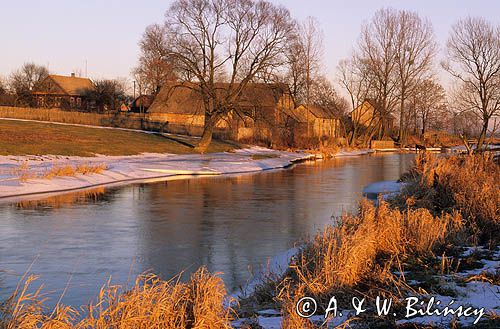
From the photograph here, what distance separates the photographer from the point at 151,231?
1506 centimetres

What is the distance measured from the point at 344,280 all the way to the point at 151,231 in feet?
24.8

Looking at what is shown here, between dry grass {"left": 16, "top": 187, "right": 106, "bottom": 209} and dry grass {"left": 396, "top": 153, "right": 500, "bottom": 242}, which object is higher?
dry grass {"left": 396, "top": 153, "right": 500, "bottom": 242}

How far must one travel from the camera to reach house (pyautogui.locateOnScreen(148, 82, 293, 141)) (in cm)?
5556

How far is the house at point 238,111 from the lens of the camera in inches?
2188

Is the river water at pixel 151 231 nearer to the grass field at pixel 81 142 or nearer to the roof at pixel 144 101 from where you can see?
the grass field at pixel 81 142

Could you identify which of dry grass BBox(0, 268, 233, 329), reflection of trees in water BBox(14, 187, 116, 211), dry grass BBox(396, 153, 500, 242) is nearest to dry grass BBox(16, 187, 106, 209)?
reflection of trees in water BBox(14, 187, 116, 211)

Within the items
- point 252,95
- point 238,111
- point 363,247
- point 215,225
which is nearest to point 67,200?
point 215,225

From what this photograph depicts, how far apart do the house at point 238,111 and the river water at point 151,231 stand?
2965 cm

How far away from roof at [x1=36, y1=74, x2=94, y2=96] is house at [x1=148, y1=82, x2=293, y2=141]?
3044cm

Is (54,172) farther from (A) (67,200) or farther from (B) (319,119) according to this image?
(B) (319,119)

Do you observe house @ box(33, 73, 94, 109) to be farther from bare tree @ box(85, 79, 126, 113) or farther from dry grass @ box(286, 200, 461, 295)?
dry grass @ box(286, 200, 461, 295)

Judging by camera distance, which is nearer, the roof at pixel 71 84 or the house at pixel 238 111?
the house at pixel 238 111

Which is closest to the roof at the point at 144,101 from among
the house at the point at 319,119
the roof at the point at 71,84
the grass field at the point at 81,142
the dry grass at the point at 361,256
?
the roof at the point at 71,84

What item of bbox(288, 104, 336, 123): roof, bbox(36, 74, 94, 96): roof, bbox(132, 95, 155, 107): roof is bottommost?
bbox(288, 104, 336, 123): roof
